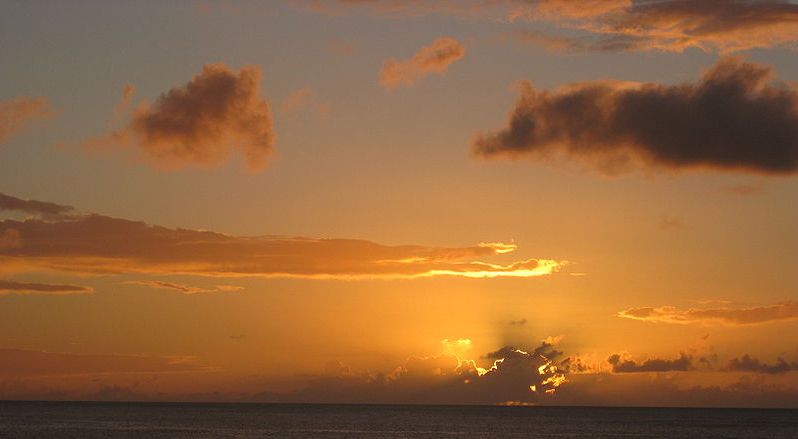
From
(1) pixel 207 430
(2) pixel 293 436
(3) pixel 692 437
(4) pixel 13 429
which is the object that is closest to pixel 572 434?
(3) pixel 692 437

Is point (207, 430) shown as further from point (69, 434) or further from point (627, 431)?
point (627, 431)

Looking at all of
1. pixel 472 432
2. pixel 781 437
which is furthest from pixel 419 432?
pixel 781 437

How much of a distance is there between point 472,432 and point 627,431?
32.7m

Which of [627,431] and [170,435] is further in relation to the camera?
[627,431]

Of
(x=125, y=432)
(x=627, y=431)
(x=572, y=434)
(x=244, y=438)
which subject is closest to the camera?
(x=244, y=438)

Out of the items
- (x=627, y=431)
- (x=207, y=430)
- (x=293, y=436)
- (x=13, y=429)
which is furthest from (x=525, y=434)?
(x=13, y=429)

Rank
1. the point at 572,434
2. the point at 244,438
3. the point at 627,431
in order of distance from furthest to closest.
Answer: the point at 627,431, the point at 572,434, the point at 244,438

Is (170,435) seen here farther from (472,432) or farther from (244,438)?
(472,432)

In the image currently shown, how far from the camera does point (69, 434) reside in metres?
159

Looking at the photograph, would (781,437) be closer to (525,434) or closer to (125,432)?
(525,434)

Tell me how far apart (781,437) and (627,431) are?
30693 mm

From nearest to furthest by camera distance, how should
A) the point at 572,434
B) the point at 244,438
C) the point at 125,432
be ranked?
the point at 244,438 → the point at 125,432 → the point at 572,434

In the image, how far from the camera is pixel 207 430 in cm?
18100

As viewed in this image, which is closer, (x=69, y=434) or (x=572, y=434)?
(x=69, y=434)
